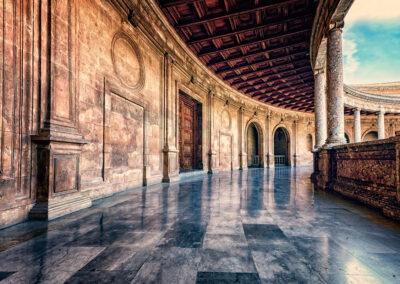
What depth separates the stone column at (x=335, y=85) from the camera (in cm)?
568

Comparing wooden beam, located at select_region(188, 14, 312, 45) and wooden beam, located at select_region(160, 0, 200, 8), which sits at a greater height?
wooden beam, located at select_region(160, 0, 200, 8)

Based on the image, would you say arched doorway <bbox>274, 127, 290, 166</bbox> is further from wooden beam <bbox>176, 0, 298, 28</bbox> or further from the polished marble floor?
the polished marble floor

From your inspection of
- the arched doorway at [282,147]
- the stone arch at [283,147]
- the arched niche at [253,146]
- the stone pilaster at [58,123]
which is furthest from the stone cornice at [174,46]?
the arched doorway at [282,147]

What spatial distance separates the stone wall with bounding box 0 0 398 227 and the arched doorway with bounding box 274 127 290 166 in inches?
580

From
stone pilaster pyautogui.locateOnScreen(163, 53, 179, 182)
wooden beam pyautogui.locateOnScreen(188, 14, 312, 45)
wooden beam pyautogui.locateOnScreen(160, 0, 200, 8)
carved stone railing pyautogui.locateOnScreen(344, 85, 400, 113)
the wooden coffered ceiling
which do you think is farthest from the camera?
carved stone railing pyautogui.locateOnScreen(344, 85, 400, 113)

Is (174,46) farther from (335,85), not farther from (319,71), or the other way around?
(319,71)

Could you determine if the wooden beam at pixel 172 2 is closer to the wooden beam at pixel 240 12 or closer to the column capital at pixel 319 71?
the wooden beam at pixel 240 12

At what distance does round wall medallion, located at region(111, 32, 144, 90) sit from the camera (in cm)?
547

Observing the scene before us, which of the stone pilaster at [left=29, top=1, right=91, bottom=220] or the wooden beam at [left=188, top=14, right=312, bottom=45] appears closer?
the stone pilaster at [left=29, top=1, right=91, bottom=220]

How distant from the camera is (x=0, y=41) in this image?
113 inches

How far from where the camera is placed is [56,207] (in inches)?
131

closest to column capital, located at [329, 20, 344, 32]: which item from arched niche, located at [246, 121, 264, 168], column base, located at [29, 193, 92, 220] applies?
column base, located at [29, 193, 92, 220]

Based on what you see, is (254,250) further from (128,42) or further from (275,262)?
(128,42)

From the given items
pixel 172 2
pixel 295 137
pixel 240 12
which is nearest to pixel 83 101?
pixel 172 2
